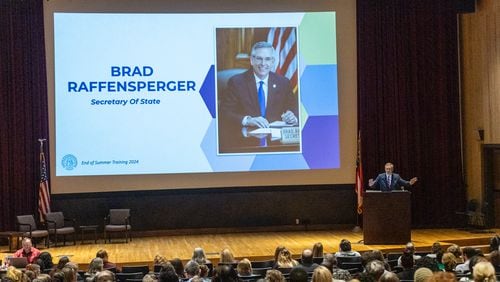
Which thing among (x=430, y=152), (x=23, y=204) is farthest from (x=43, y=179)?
(x=430, y=152)

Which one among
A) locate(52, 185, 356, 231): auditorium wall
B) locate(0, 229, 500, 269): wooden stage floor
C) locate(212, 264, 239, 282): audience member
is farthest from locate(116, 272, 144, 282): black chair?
locate(52, 185, 356, 231): auditorium wall

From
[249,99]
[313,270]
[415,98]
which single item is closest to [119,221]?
[249,99]

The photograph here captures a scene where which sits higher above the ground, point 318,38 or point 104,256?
point 318,38

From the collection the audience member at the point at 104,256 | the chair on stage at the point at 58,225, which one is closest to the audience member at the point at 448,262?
the audience member at the point at 104,256

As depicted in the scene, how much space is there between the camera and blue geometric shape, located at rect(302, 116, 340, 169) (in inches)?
611

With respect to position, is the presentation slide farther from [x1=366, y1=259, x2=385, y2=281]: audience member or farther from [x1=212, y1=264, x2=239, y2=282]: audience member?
[x1=366, y1=259, x2=385, y2=281]: audience member

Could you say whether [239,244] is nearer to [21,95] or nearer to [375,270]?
[21,95]

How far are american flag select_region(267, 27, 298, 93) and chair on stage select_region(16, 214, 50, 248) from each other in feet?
18.7

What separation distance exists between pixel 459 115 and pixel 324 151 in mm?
→ 3261

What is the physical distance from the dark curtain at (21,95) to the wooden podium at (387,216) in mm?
6722

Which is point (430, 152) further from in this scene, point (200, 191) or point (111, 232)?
point (111, 232)

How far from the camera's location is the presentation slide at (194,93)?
1495 centimetres

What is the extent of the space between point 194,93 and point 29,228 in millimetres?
4195

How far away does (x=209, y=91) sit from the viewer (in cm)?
1530
